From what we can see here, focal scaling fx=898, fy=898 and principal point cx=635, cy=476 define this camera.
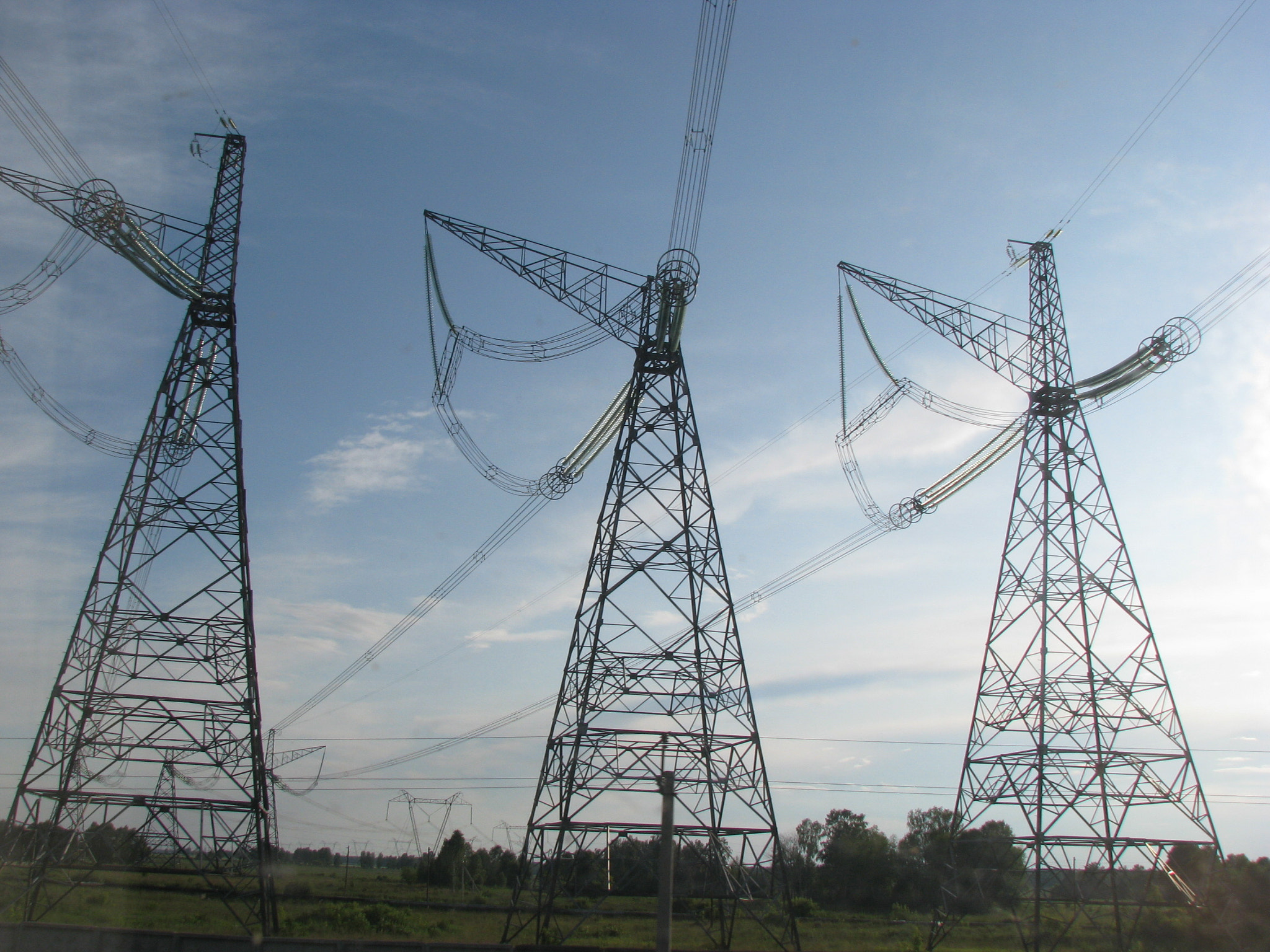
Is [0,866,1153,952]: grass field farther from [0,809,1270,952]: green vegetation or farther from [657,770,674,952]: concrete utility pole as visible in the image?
[657,770,674,952]: concrete utility pole

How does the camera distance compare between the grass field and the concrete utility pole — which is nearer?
the concrete utility pole

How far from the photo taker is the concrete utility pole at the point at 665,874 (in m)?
11.5

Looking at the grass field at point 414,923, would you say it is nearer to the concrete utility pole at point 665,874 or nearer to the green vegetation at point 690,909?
the green vegetation at point 690,909

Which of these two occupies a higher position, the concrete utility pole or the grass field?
the concrete utility pole

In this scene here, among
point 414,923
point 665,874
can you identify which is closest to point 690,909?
point 414,923

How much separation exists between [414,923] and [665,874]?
32.5 m

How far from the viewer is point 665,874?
1198 cm

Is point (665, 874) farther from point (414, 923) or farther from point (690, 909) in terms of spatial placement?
point (414, 923)

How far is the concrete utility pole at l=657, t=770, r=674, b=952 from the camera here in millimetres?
11508

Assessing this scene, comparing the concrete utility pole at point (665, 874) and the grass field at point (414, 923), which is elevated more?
the concrete utility pole at point (665, 874)

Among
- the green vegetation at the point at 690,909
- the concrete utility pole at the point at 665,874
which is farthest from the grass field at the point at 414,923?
the concrete utility pole at the point at 665,874

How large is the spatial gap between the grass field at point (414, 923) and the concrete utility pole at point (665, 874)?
13.7 meters

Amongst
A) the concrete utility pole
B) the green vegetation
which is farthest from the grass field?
the concrete utility pole

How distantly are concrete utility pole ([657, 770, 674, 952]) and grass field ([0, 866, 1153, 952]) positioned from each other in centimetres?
1366
